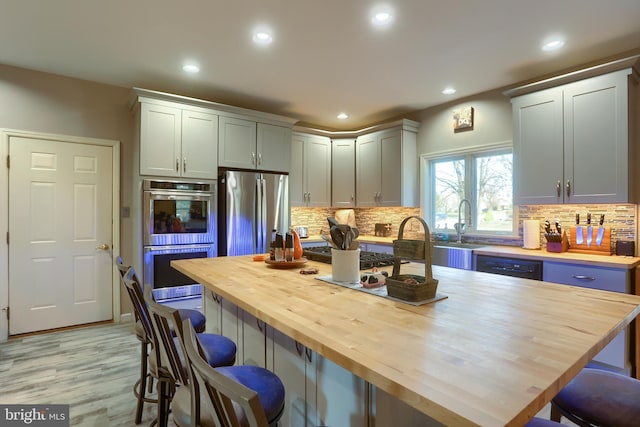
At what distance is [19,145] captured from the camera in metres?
3.32

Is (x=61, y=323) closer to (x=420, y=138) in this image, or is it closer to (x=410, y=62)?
(x=410, y=62)

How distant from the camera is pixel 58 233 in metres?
3.54

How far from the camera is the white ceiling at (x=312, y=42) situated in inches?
90.0

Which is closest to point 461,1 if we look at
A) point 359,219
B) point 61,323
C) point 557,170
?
point 557,170

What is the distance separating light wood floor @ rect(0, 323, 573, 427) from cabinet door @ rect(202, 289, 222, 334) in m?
0.61

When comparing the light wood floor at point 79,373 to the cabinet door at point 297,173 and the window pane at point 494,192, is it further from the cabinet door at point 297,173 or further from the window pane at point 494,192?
the window pane at point 494,192

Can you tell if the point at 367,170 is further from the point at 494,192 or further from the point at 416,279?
the point at 416,279

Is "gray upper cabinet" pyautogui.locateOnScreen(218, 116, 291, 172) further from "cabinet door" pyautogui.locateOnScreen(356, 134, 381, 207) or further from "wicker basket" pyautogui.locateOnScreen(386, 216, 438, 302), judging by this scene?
"wicker basket" pyautogui.locateOnScreen(386, 216, 438, 302)

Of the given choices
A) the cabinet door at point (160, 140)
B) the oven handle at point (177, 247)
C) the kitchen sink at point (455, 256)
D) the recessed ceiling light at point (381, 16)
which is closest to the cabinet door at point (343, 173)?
the kitchen sink at point (455, 256)

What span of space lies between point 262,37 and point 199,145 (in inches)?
60.9

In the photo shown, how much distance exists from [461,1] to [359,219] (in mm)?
3731

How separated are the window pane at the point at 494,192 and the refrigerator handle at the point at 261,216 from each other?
2.61 meters

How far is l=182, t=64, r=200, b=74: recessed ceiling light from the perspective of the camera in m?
3.19

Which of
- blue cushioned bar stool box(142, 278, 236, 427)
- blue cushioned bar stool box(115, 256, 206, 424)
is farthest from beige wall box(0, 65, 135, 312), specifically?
blue cushioned bar stool box(142, 278, 236, 427)
